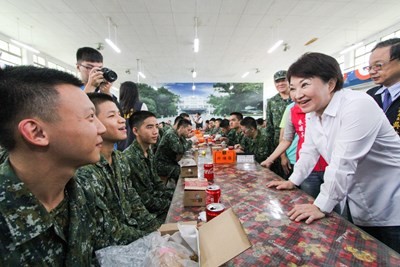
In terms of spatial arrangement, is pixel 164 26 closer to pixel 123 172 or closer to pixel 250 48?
pixel 250 48

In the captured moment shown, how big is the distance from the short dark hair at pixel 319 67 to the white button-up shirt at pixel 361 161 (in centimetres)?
12

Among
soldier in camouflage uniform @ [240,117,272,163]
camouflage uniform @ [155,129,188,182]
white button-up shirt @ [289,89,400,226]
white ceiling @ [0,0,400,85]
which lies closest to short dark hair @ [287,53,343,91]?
white button-up shirt @ [289,89,400,226]

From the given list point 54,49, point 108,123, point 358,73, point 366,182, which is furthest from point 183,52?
point 366,182

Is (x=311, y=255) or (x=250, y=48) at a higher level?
(x=250, y=48)

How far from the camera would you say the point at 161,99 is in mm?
12648

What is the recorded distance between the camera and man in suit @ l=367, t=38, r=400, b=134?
162cm

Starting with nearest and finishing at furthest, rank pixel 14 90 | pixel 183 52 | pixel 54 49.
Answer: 1. pixel 14 90
2. pixel 54 49
3. pixel 183 52

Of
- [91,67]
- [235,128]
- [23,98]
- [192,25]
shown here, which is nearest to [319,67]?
[23,98]

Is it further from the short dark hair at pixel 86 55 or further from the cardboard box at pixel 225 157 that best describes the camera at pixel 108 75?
the cardboard box at pixel 225 157

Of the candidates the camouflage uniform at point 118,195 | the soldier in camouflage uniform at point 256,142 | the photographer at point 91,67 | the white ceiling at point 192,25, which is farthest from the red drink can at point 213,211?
the white ceiling at point 192,25

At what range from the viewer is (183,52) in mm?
7996

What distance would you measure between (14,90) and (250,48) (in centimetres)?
800

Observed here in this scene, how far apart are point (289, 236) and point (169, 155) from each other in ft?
7.86

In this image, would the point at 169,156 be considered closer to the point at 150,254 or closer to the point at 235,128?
the point at 150,254
